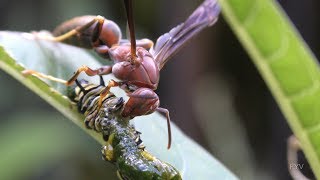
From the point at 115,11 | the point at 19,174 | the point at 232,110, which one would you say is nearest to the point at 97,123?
the point at 19,174

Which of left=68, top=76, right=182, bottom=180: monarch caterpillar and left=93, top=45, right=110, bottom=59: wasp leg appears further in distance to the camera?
left=93, top=45, right=110, bottom=59: wasp leg

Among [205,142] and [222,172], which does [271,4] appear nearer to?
[222,172]

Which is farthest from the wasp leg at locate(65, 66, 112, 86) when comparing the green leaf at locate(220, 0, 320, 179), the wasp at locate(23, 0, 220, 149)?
the green leaf at locate(220, 0, 320, 179)

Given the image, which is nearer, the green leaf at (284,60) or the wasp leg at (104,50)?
the green leaf at (284,60)

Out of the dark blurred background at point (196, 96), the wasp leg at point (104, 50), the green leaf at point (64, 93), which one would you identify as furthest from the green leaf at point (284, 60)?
the dark blurred background at point (196, 96)

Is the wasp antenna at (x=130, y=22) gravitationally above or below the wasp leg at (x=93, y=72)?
above

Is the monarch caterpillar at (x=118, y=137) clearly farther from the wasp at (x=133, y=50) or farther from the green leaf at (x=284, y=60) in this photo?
the green leaf at (x=284, y=60)

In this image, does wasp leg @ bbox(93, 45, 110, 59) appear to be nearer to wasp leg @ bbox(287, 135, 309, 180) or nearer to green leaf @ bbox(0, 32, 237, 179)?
green leaf @ bbox(0, 32, 237, 179)
